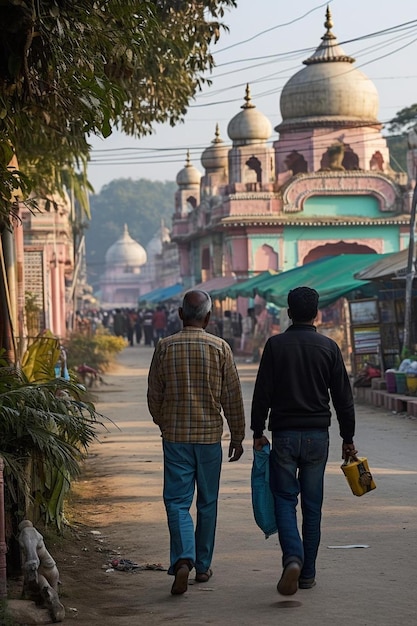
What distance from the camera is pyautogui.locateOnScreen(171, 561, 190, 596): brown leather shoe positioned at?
20.7ft

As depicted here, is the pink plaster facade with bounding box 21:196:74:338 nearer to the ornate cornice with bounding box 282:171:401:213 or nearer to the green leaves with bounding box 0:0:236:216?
the ornate cornice with bounding box 282:171:401:213

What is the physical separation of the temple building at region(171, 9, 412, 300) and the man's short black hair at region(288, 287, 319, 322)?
35011 mm

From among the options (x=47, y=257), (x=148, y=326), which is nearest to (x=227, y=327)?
(x=148, y=326)

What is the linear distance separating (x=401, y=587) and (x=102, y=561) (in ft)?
6.43

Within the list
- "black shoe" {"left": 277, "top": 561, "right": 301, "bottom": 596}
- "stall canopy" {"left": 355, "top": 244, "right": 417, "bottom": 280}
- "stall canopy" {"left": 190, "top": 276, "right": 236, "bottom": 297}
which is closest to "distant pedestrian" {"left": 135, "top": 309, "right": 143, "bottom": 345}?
"stall canopy" {"left": 190, "top": 276, "right": 236, "bottom": 297}

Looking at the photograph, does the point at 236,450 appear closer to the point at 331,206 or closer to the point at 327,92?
the point at 331,206

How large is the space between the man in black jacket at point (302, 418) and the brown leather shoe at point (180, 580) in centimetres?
52

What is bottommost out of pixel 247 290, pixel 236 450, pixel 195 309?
pixel 236 450

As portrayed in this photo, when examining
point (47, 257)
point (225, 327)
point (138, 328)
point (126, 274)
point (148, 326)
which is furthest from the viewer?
point (126, 274)

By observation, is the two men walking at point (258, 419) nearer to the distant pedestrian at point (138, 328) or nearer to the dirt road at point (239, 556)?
the dirt road at point (239, 556)

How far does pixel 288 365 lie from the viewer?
6.48m

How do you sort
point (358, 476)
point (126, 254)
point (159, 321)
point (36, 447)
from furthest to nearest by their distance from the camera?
point (126, 254)
point (159, 321)
point (36, 447)
point (358, 476)

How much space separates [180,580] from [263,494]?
1.98ft

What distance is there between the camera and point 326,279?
2556 cm
